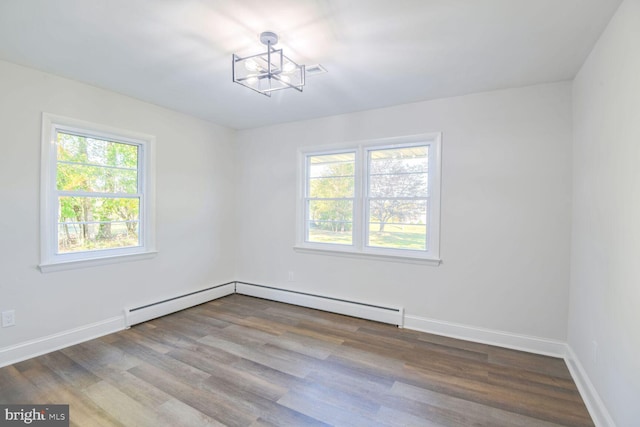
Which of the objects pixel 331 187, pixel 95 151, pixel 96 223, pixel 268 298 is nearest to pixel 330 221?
pixel 331 187

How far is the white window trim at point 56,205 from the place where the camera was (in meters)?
2.75

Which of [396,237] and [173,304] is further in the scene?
[173,304]

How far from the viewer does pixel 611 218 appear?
1893mm

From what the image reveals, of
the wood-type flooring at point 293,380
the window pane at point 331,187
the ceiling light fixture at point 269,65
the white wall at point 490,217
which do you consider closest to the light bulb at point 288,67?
the ceiling light fixture at point 269,65

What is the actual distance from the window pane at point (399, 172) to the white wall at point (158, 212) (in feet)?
7.55

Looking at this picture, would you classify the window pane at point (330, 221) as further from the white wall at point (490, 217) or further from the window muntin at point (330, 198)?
the white wall at point (490, 217)

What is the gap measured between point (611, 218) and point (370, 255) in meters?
2.21

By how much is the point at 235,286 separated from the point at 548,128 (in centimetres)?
441

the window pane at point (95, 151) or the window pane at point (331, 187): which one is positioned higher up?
the window pane at point (95, 151)

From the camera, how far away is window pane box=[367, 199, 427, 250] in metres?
3.47

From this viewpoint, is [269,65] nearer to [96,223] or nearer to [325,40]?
[325,40]

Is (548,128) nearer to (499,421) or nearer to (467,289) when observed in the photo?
(467,289)

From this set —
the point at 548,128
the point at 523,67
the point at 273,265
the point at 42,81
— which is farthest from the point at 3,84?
the point at 548,128

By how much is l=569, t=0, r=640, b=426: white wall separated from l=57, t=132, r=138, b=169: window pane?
4336 millimetres
